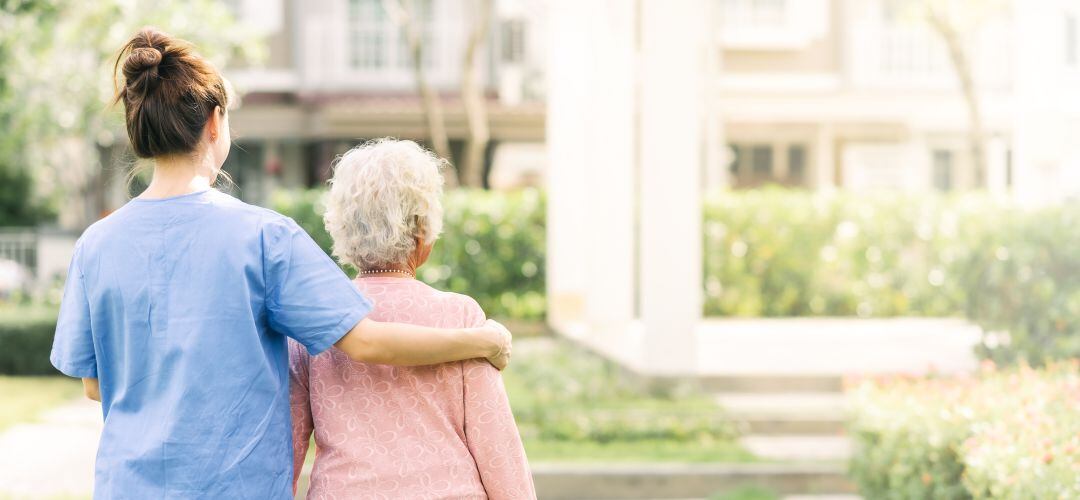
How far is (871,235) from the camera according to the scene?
17.0 m

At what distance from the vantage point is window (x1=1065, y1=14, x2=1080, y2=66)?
9.34 metres

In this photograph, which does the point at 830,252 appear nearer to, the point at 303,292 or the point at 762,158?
the point at 762,158

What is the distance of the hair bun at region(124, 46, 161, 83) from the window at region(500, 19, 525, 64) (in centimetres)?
2502

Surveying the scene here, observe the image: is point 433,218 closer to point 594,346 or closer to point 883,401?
point 883,401

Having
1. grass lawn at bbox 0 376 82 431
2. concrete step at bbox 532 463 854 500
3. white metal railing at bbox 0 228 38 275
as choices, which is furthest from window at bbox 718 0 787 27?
concrete step at bbox 532 463 854 500

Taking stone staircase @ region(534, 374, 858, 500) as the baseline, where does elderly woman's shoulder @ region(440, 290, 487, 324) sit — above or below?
above

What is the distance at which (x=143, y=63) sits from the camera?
8.96 feet

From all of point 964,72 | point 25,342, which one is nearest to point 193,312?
point 25,342

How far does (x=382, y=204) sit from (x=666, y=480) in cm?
474

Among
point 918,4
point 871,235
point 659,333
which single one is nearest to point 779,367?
point 659,333

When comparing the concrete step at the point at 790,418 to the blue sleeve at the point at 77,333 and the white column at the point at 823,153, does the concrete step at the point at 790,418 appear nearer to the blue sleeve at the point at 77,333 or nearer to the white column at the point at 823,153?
the blue sleeve at the point at 77,333

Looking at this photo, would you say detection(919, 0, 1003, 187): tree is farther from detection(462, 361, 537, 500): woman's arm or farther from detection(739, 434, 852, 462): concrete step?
detection(462, 361, 537, 500): woman's arm

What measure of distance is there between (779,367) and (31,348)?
7.44 m

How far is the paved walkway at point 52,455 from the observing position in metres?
7.55
